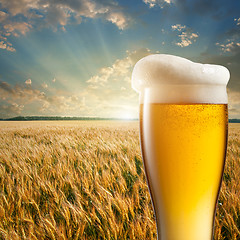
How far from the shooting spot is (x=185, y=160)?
3.16ft

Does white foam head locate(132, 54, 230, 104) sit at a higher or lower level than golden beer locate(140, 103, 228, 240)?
higher

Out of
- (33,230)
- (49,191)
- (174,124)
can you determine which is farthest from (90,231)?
(174,124)

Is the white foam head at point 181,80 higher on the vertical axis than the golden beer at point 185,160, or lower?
higher

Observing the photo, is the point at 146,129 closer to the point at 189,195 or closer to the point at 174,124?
the point at 174,124

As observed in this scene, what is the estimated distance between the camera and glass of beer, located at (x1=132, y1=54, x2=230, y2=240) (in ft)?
3.15

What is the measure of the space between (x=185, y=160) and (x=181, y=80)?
34 centimetres

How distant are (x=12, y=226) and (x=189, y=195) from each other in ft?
3.85

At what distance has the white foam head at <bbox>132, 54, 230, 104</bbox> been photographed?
3.27 ft

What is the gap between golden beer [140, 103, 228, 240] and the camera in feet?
3.14

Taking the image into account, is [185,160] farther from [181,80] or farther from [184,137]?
[181,80]

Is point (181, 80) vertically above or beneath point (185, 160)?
above

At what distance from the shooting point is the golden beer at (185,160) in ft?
3.14

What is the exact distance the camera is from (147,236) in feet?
4.42

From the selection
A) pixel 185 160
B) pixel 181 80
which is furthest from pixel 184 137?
pixel 181 80
